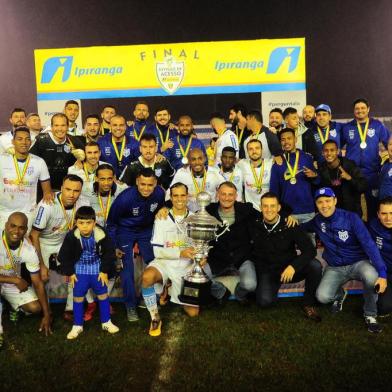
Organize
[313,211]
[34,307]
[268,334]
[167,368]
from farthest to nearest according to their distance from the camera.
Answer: [313,211], [34,307], [268,334], [167,368]

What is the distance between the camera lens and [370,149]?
17.3ft

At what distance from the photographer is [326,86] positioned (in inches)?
354

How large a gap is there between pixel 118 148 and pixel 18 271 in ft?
6.20

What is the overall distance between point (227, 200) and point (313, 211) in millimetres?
1172

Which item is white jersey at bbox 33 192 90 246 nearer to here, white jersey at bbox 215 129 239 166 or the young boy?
the young boy

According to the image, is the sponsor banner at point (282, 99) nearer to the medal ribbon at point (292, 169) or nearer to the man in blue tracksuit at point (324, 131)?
the man in blue tracksuit at point (324, 131)

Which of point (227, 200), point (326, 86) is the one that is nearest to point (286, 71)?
point (326, 86)

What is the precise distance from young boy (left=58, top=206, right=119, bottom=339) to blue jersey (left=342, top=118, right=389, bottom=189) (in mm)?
3311

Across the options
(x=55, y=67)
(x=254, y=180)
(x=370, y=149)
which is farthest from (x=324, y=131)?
(x=55, y=67)

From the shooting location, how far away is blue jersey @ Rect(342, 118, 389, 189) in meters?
5.28

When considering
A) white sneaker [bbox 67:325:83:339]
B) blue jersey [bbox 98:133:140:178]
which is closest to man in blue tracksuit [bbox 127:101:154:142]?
blue jersey [bbox 98:133:140:178]

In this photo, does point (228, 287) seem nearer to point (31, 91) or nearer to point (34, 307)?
point (34, 307)

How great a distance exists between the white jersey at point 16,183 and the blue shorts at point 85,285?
4.28 ft

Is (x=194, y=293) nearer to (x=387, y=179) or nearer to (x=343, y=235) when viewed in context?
(x=343, y=235)
